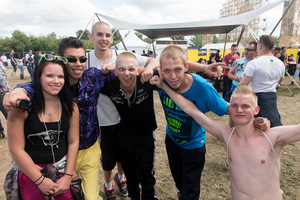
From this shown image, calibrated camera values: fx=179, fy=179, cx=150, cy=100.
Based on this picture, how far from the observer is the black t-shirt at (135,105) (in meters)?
2.18

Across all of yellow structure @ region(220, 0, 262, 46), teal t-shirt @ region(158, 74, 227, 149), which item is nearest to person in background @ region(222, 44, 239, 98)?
teal t-shirt @ region(158, 74, 227, 149)

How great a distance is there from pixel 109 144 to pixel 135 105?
740 mm

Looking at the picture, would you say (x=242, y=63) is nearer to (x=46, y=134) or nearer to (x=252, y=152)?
(x=252, y=152)

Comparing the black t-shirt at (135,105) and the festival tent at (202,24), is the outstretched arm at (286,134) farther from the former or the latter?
the festival tent at (202,24)

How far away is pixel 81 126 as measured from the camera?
1994 millimetres

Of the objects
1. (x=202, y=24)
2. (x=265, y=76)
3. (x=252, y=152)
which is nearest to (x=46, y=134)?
(x=252, y=152)

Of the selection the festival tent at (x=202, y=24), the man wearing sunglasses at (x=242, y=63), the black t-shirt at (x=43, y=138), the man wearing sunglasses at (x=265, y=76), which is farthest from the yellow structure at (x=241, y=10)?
the black t-shirt at (x=43, y=138)

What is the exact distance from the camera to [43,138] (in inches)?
65.1

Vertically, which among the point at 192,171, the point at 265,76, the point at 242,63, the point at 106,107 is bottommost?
the point at 192,171

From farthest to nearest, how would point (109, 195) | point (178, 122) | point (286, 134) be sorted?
point (109, 195) → point (178, 122) → point (286, 134)

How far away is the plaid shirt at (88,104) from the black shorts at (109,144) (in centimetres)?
32

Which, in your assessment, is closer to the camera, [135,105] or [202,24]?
[135,105]

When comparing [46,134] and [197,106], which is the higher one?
[197,106]

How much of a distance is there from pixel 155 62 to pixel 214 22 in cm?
714
